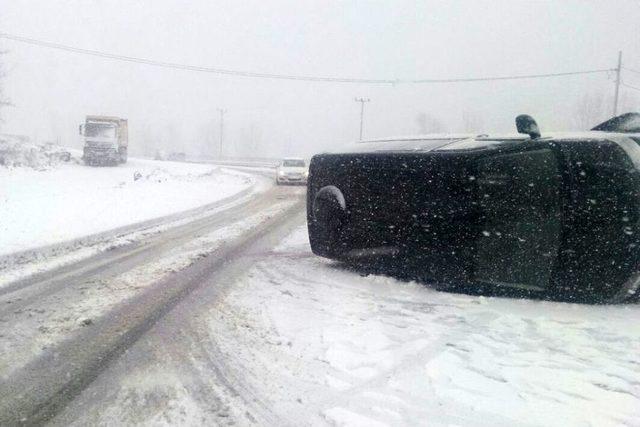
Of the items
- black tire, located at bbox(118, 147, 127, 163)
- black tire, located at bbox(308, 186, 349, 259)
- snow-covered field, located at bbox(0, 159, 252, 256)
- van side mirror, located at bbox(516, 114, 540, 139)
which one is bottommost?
snow-covered field, located at bbox(0, 159, 252, 256)

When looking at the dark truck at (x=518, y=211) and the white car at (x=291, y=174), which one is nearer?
the dark truck at (x=518, y=211)

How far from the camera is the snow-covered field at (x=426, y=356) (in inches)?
105

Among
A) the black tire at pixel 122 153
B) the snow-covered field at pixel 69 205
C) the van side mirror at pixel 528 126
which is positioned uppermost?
the van side mirror at pixel 528 126

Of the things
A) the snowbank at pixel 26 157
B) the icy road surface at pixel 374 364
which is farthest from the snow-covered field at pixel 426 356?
the snowbank at pixel 26 157

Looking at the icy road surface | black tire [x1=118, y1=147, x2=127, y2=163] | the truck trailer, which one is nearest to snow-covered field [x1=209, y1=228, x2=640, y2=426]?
the icy road surface

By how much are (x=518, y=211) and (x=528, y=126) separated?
89cm

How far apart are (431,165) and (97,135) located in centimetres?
3034

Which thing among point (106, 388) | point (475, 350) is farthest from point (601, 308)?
point (106, 388)

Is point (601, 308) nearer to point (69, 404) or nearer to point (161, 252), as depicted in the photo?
point (69, 404)

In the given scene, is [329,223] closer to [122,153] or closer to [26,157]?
[26,157]

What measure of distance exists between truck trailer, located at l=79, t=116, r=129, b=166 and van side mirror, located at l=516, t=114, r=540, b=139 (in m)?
30.1

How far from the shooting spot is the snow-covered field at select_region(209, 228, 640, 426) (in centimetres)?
267

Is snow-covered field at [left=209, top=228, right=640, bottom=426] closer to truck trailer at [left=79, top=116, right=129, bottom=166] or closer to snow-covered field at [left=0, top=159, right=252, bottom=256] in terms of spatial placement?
snow-covered field at [left=0, top=159, right=252, bottom=256]

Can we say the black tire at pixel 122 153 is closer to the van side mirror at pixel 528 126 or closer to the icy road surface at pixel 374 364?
the icy road surface at pixel 374 364
